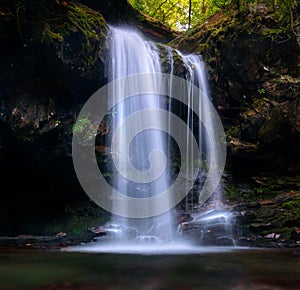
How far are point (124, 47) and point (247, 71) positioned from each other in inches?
157

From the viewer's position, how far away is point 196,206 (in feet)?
33.0

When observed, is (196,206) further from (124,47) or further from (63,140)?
(124,47)

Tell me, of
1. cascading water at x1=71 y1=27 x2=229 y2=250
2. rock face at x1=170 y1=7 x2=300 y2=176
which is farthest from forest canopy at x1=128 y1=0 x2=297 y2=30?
cascading water at x1=71 y1=27 x2=229 y2=250

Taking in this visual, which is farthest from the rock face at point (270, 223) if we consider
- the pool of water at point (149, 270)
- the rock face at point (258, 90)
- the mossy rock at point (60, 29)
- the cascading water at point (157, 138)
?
the mossy rock at point (60, 29)

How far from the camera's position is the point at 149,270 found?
4551 millimetres

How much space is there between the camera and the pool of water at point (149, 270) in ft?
12.3

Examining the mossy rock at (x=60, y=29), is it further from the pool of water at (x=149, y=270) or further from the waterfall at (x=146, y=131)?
the pool of water at (x=149, y=270)

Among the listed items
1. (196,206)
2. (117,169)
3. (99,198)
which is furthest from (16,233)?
(196,206)

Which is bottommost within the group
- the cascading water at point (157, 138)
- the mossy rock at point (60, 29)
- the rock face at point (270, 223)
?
the rock face at point (270, 223)

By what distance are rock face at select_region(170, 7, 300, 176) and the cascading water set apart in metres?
0.59

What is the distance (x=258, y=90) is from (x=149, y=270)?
7936 mm

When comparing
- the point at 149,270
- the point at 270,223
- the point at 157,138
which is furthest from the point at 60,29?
the point at 270,223

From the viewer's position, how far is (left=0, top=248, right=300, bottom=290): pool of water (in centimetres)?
376

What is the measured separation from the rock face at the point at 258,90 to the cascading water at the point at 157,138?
0.59m
